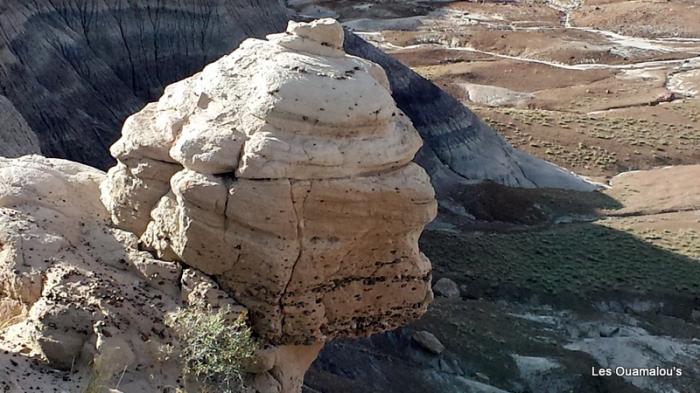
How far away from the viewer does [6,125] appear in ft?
56.3

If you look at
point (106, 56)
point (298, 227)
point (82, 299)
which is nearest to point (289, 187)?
point (298, 227)

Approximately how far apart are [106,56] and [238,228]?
60.5ft

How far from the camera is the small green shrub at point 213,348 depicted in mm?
8656

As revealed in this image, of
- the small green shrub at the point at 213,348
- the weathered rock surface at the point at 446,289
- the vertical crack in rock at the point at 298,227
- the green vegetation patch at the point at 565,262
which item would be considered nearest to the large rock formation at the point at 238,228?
the vertical crack in rock at the point at 298,227

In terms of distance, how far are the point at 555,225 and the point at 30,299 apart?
28.8 m

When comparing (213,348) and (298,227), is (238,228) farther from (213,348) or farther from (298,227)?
(213,348)

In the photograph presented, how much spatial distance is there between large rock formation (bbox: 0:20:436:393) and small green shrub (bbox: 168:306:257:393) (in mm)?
139

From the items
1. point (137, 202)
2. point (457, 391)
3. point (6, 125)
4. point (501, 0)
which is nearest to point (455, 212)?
point (457, 391)

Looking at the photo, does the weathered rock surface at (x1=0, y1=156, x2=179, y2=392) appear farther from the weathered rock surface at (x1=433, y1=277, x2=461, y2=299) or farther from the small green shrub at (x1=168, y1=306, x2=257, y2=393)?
the weathered rock surface at (x1=433, y1=277, x2=461, y2=299)

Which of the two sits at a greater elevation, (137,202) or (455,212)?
(137,202)

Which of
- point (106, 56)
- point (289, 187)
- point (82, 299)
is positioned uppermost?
point (289, 187)

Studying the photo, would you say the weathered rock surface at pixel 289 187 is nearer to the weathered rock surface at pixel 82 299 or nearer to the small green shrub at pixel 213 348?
the weathered rock surface at pixel 82 299

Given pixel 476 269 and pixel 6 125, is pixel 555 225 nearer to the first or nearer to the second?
pixel 476 269

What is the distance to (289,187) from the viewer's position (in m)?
8.83
